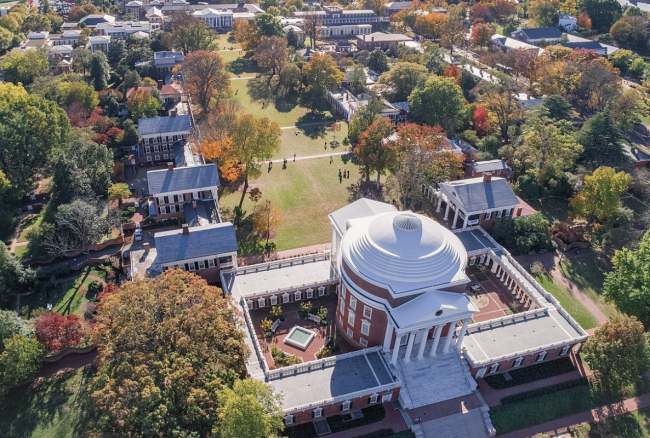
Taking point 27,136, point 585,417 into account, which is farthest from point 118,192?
point 585,417

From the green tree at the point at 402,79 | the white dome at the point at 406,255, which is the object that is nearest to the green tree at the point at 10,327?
the white dome at the point at 406,255

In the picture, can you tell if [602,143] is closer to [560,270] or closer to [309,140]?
[560,270]

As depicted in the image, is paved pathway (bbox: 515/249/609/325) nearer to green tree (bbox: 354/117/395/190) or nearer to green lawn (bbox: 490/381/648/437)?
green lawn (bbox: 490/381/648/437)

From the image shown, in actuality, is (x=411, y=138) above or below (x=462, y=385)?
above

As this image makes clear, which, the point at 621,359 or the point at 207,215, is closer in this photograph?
the point at 621,359

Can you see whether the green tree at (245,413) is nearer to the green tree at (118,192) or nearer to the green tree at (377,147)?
the green tree at (118,192)

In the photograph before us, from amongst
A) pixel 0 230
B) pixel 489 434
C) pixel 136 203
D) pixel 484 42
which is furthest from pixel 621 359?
pixel 484 42

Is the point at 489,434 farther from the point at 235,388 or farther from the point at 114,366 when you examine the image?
the point at 114,366
